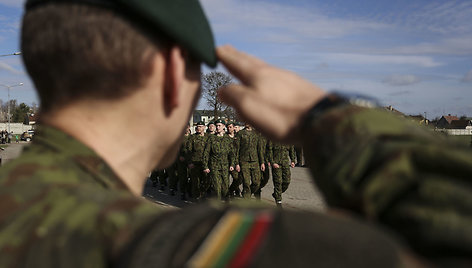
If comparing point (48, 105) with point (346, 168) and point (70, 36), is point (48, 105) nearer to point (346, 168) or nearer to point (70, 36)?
point (70, 36)

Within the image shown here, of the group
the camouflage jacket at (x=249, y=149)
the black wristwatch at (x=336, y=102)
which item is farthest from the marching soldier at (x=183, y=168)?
the black wristwatch at (x=336, y=102)

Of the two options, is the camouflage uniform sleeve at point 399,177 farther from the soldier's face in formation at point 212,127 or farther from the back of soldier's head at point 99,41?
the soldier's face in formation at point 212,127

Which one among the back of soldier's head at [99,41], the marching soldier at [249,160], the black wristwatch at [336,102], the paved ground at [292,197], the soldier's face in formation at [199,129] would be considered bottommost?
the paved ground at [292,197]

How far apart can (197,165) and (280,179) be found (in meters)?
2.76

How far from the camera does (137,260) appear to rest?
69 centimetres

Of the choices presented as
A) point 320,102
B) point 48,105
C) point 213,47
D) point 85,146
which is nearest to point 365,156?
point 320,102

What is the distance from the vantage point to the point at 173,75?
1124 millimetres

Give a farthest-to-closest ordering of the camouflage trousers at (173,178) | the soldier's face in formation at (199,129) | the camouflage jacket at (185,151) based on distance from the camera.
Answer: the camouflage trousers at (173,178) < the soldier's face in formation at (199,129) < the camouflage jacket at (185,151)

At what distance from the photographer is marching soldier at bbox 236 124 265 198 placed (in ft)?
42.3

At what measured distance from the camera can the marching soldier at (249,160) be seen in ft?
42.3

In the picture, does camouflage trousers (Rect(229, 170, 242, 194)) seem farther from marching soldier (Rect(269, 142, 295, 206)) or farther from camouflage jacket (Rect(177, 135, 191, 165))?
camouflage jacket (Rect(177, 135, 191, 165))

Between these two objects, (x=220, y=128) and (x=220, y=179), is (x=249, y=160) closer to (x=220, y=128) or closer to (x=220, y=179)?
(x=220, y=179)

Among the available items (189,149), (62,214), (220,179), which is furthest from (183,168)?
(62,214)

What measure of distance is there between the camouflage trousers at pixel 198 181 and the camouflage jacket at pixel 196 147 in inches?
7.2
